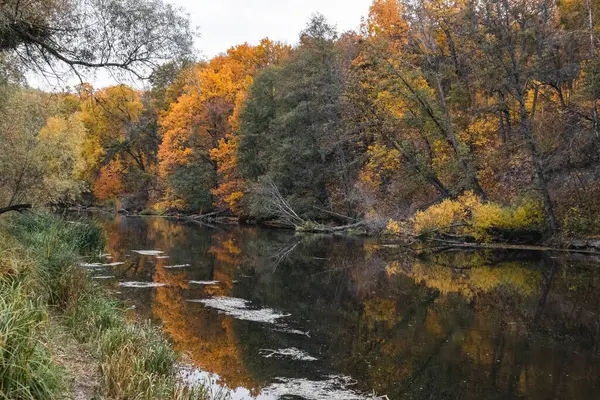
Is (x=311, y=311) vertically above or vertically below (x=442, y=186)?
below

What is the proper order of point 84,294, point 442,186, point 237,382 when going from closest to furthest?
point 237,382
point 84,294
point 442,186

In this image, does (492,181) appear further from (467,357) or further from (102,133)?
(102,133)

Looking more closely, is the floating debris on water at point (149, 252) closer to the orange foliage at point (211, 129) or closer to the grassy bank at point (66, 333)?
the grassy bank at point (66, 333)

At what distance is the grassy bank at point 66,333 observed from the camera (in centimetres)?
447

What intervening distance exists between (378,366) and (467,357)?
59.8 inches

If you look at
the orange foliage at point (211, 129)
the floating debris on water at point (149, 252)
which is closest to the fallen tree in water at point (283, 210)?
the orange foliage at point (211, 129)

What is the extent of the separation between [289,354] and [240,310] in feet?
10.8

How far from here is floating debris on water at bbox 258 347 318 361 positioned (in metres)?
8.73

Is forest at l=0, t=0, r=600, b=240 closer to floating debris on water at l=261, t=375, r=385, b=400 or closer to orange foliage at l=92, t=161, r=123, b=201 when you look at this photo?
floating debris on water at l=261, t=375, r=385, b=400

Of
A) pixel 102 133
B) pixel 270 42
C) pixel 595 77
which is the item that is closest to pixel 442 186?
pixel 595 77

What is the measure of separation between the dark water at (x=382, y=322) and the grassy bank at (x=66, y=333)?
4.04 feet

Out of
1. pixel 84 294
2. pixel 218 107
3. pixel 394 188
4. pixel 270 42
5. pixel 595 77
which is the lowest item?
pixel 84 294

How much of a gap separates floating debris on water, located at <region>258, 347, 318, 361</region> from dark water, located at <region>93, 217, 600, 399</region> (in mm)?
18

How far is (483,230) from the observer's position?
2348cm
